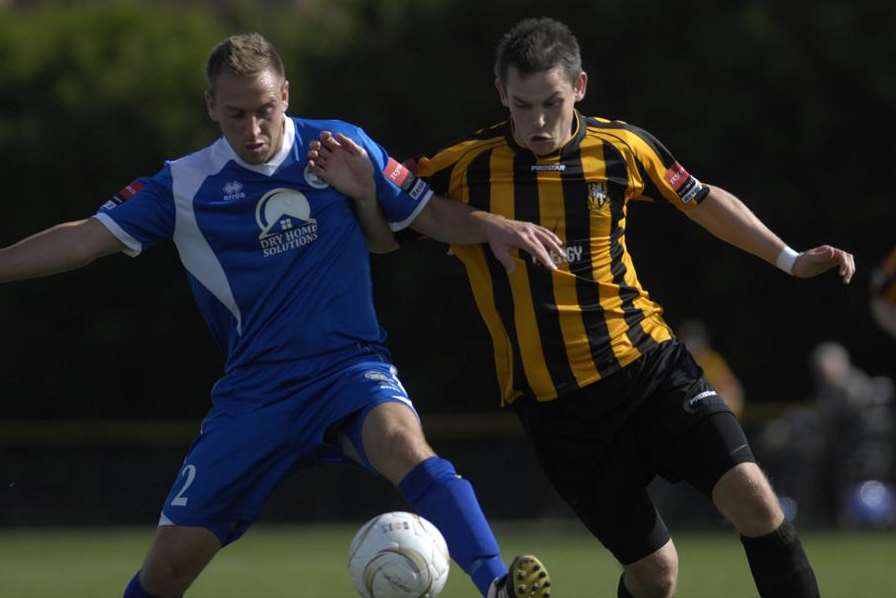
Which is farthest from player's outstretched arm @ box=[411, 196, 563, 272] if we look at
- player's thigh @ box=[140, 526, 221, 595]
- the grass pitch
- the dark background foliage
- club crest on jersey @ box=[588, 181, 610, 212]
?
the dark background foliage

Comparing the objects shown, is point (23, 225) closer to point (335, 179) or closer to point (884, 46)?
point (884, 46)

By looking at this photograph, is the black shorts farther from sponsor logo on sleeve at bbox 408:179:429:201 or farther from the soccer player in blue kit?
sponsor logo on sleeve at bbox 408:179:429:201

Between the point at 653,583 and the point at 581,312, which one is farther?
the point at 653,583

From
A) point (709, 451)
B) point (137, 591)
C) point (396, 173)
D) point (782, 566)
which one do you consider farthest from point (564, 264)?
point (137, 591)

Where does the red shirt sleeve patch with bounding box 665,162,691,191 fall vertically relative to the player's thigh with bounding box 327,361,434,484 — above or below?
above

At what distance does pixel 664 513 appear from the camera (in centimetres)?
1739

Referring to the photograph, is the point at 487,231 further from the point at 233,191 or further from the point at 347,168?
the point at 233,191

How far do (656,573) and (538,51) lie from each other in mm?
1980

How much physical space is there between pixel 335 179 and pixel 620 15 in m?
14.2

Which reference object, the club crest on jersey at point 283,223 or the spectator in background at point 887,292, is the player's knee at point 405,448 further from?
the spectator in background at point 887,292

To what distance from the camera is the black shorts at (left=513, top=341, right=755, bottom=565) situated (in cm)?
641

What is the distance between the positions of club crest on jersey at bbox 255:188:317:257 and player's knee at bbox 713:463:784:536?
1.72 meters

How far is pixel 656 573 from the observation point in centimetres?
666

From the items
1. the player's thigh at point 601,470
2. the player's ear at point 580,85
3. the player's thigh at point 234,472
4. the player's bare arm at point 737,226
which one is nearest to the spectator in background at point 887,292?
the player's bare arm at point 737,226
